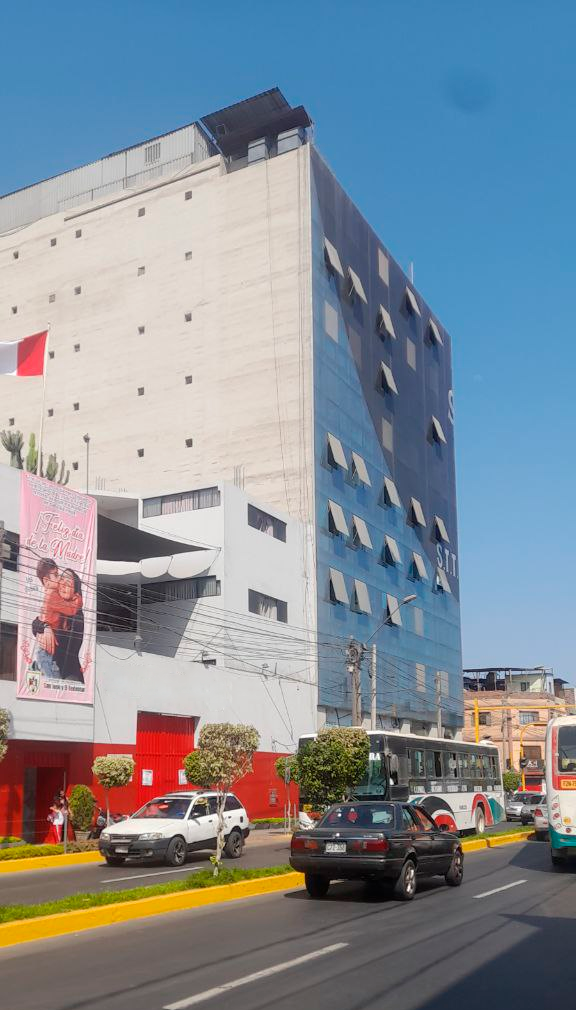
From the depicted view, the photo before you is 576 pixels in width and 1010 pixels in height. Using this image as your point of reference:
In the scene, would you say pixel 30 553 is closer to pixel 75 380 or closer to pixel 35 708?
pixel 35 708

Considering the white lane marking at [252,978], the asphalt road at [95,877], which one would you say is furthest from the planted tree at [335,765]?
the white lane marking at [252,978]

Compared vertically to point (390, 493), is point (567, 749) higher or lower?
lower


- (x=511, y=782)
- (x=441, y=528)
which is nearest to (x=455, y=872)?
(x=441, y=528)

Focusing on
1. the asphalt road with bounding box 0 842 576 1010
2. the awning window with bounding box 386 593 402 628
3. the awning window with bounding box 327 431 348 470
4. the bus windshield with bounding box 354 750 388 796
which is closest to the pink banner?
the bus windshield with bounding box 354 750 388 796

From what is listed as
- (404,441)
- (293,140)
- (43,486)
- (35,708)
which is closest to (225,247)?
(293,140)

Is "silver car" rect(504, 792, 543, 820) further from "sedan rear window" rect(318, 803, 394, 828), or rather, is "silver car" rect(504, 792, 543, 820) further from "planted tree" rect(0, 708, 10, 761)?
"sedan rear window" rect(318, 803, 394, 828)

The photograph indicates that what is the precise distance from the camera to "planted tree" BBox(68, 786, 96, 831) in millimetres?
29891

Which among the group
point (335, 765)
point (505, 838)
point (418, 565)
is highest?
point (418, 565)

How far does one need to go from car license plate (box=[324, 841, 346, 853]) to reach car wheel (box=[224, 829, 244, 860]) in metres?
10.5

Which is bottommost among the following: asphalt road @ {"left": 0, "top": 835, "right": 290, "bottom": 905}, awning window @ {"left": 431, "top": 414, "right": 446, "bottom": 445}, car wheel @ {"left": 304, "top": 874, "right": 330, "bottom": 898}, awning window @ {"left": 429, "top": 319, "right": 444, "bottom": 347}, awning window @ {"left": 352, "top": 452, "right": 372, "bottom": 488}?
asphalt road @ {"left": 0, "top": 835, "right": 290, "bottom": 905}

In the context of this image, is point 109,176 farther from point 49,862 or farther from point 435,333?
point 49,862

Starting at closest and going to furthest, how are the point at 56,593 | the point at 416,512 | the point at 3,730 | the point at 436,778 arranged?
the point at 3,730, the point at 436,778, the point at 56,593, the point at 416,512

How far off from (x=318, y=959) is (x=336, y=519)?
46.8m

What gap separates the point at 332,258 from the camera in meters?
61.3
